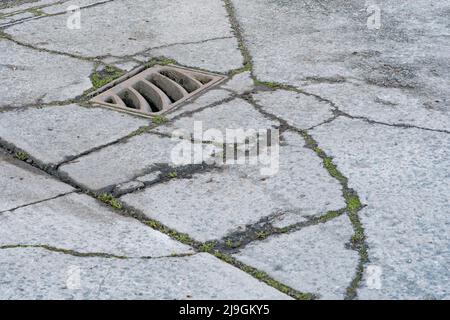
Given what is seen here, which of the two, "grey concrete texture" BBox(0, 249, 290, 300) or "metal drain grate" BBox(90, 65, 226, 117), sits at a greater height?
"metal drain grate" BBox(90, 65, 226, 117)

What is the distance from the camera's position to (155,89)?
353 cm

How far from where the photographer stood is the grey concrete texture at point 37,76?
3504 mm

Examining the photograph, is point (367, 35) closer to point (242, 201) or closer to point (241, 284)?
point (242, 201)

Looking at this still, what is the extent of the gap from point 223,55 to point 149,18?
0.76 metres

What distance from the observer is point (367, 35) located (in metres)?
4.11

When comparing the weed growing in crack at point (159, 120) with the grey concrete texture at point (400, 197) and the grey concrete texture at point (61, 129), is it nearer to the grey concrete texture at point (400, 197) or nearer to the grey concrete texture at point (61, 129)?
the grey concrete texture at point (61, 129)

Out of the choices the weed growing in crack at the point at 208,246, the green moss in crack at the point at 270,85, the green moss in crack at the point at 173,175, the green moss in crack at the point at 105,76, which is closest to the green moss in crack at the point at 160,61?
the green moss in crack at the point at 105,76

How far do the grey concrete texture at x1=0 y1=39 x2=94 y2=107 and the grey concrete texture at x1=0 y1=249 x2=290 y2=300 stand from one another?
4.24 ft

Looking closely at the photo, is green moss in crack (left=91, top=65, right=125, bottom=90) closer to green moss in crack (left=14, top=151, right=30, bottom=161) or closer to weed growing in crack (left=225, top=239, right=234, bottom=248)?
green moss in crack (left=14, top=151, right=30, bottom=161)

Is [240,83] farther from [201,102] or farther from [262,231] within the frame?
[262,231]

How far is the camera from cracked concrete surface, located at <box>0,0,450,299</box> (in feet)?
7.39

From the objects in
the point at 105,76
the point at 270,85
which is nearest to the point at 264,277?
the point at 270,85

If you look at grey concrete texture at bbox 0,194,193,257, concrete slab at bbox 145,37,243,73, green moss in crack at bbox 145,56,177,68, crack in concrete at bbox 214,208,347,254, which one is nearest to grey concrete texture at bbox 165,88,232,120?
concrete slab at bbox 145,37,243,73

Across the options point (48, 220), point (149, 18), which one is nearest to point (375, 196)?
point (48, 220)
